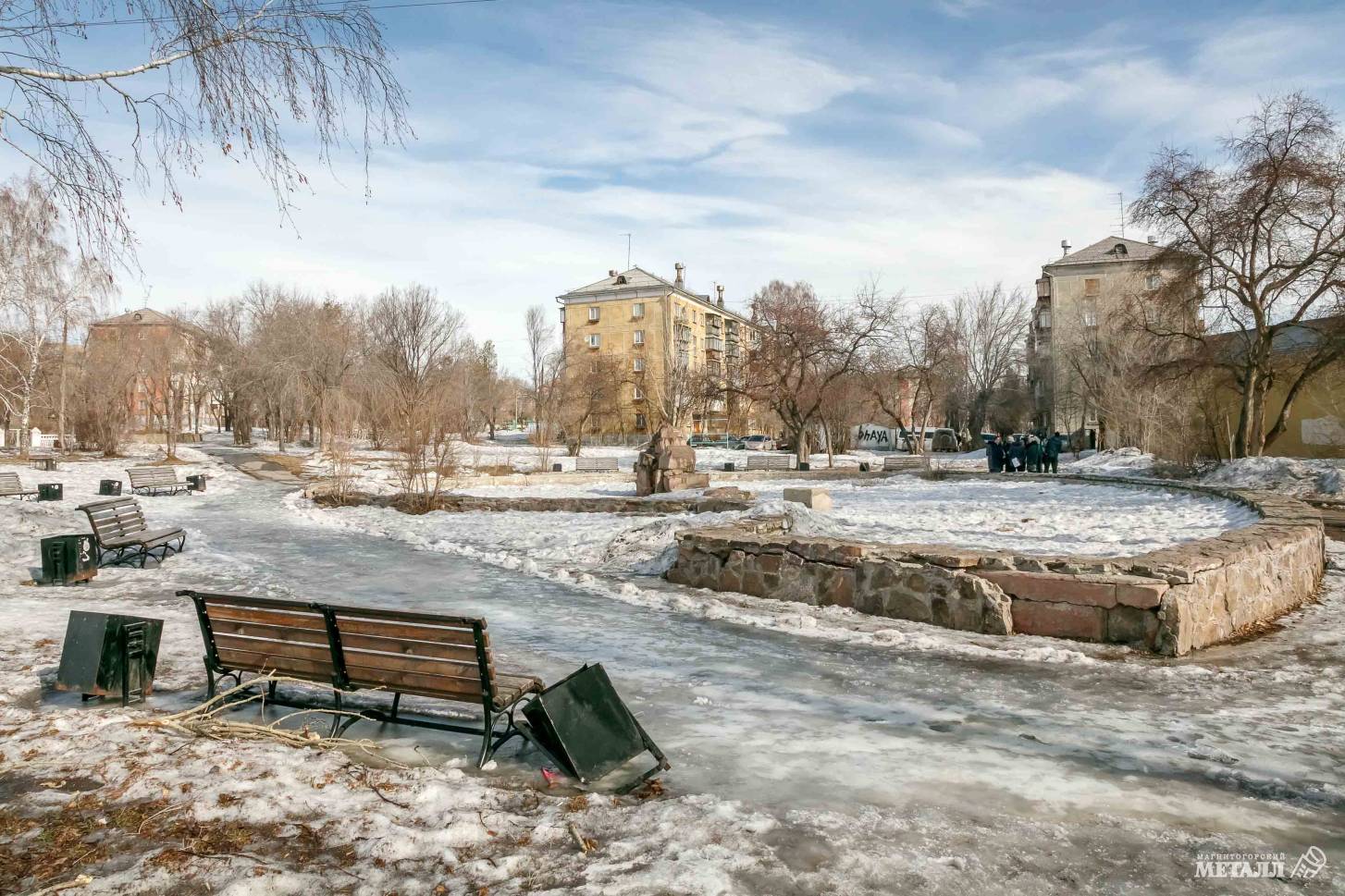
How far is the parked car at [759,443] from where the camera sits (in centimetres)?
5765

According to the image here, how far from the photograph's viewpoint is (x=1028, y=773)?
4195mm

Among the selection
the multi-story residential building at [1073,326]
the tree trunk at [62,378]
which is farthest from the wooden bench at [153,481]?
the multi-story residential building at [1073,326]

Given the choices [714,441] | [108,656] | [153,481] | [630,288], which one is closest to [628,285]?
[630,288]

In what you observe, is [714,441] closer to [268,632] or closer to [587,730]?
[268,632]

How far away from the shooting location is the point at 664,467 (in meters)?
20.2

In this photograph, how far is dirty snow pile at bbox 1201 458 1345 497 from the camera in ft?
62.7

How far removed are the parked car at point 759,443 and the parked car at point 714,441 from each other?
54 cm

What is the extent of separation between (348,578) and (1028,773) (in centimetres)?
836

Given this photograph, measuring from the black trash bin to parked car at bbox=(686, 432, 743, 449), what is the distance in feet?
173

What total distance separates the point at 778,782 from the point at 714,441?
58.3 meters

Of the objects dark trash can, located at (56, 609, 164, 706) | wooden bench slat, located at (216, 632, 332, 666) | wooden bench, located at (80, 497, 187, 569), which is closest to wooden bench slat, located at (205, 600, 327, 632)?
wooden bench slat, located at (216, 632, 332, 666)

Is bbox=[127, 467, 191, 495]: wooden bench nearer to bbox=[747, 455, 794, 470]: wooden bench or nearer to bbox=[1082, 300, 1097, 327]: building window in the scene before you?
bbox=[747, 455, 794, 470]: wooden bench

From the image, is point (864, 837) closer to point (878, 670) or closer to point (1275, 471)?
point (878, 670)

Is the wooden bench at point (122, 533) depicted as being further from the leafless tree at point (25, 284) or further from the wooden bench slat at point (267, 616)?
the leafless tree at point (25, 284)
